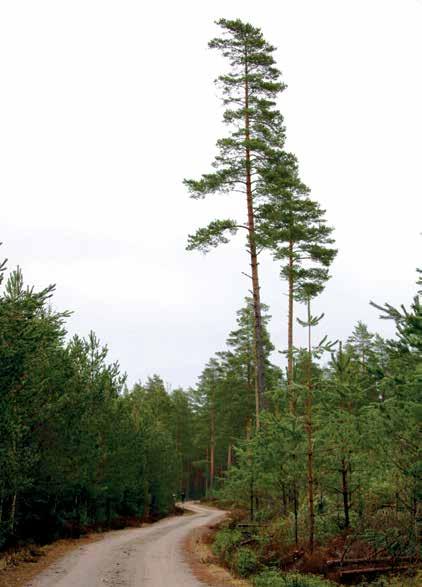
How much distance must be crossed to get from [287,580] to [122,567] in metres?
5.90

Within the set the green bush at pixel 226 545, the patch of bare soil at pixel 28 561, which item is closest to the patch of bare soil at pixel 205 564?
the green bush at pixel 226 545

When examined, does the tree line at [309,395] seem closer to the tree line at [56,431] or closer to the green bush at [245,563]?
the green bush at [245,563]

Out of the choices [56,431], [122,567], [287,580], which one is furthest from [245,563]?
[56,431]

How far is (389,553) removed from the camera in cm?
1205

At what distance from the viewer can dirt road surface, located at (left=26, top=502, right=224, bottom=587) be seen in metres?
13.0

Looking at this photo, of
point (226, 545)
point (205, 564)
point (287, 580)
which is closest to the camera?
point (287, 580)

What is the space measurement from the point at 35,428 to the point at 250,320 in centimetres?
2761

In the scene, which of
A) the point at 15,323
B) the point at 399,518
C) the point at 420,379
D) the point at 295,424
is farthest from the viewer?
the point at 295,424

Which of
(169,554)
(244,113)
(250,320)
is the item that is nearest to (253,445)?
(169,554)

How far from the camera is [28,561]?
15.8 metres

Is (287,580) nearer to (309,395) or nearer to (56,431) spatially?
(309,395)

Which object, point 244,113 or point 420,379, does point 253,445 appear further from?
point 244,113

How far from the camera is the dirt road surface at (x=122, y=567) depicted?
513 inches

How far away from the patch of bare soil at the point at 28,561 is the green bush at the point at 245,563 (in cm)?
532
